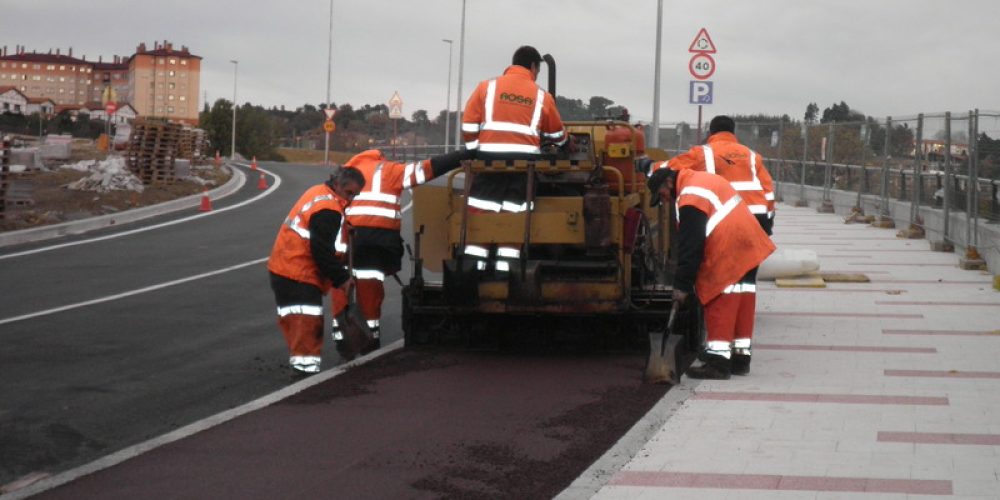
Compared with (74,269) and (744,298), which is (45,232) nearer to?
(74,269)

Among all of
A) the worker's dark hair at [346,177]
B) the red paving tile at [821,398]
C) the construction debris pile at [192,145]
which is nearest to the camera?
the red paving tile at [821,398]

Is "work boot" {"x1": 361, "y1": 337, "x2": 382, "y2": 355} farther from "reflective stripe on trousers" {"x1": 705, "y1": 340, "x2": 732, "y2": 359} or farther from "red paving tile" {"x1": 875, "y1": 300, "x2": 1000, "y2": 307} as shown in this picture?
"red paving tile" {"x1": 875, "y1": 300, "x2": 1000, "y2": 307}

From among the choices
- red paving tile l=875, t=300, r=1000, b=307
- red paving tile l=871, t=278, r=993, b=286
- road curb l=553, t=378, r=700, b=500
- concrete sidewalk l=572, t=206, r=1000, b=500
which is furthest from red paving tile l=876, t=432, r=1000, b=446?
red paving tile l=871, t=278, r=993, b=286

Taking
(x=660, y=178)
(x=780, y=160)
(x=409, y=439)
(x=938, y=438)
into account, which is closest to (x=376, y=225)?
(x=660, y=178)

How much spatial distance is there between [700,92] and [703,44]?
0.86m

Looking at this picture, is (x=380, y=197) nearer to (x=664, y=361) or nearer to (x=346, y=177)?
(x=346, y=177)

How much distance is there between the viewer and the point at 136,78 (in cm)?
15138

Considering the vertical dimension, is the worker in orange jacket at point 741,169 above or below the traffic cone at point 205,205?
above

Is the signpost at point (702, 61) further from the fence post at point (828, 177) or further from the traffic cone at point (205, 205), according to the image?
the traffic cone at point (205, 205)

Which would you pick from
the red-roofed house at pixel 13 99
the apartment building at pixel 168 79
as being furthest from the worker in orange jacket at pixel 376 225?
the apartment building at pixel 168 79

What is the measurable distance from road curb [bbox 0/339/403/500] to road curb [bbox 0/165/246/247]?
1339 centimetres

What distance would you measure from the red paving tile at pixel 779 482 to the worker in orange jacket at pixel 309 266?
3.97m

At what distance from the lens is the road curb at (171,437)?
718 cm

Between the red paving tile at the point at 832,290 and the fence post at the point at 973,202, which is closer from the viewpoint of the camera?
the red paving tile at the point at 832,290
